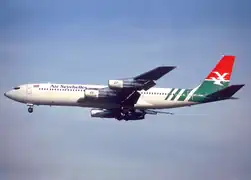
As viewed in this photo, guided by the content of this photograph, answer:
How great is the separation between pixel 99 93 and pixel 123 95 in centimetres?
258

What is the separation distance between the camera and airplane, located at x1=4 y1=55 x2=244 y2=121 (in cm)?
6322

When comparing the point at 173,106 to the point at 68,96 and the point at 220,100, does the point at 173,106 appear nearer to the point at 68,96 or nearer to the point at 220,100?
the point at 220,100

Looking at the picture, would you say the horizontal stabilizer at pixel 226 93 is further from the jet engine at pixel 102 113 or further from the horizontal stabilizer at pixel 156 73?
the jet engine at pixel 102 113

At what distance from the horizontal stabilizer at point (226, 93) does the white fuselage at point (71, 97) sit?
2.97m

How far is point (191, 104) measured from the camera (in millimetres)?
68500

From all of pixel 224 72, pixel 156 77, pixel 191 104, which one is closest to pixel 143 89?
pixel 156 77

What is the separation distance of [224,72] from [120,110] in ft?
45.2

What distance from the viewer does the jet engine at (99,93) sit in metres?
64.0

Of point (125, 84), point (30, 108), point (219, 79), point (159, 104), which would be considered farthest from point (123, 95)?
point (219, 79)

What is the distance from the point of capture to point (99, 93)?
6431 cm

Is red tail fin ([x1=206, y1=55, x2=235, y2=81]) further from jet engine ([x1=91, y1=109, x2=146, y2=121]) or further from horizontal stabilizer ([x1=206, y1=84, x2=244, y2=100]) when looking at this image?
jet engine ([x1=91, y1=109, x2=146, y2=121])

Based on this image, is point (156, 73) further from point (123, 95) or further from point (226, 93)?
point (226, 93)

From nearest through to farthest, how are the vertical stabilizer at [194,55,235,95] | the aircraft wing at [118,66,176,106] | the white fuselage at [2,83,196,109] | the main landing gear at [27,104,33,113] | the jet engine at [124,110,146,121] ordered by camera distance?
the aircraft wing at [118,66,176,106] < the white fuselage at [2,83,196,109] < the main landing gear at [27,104,33,113] < the jet engine at [124,110,146,121] < the vertical stabilizer at [194,55,235,95]

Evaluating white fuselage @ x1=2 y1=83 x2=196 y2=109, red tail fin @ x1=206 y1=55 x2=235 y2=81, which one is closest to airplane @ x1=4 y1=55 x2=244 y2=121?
white fuselage @ x1=2 y1=83 x2=196 y2=109
